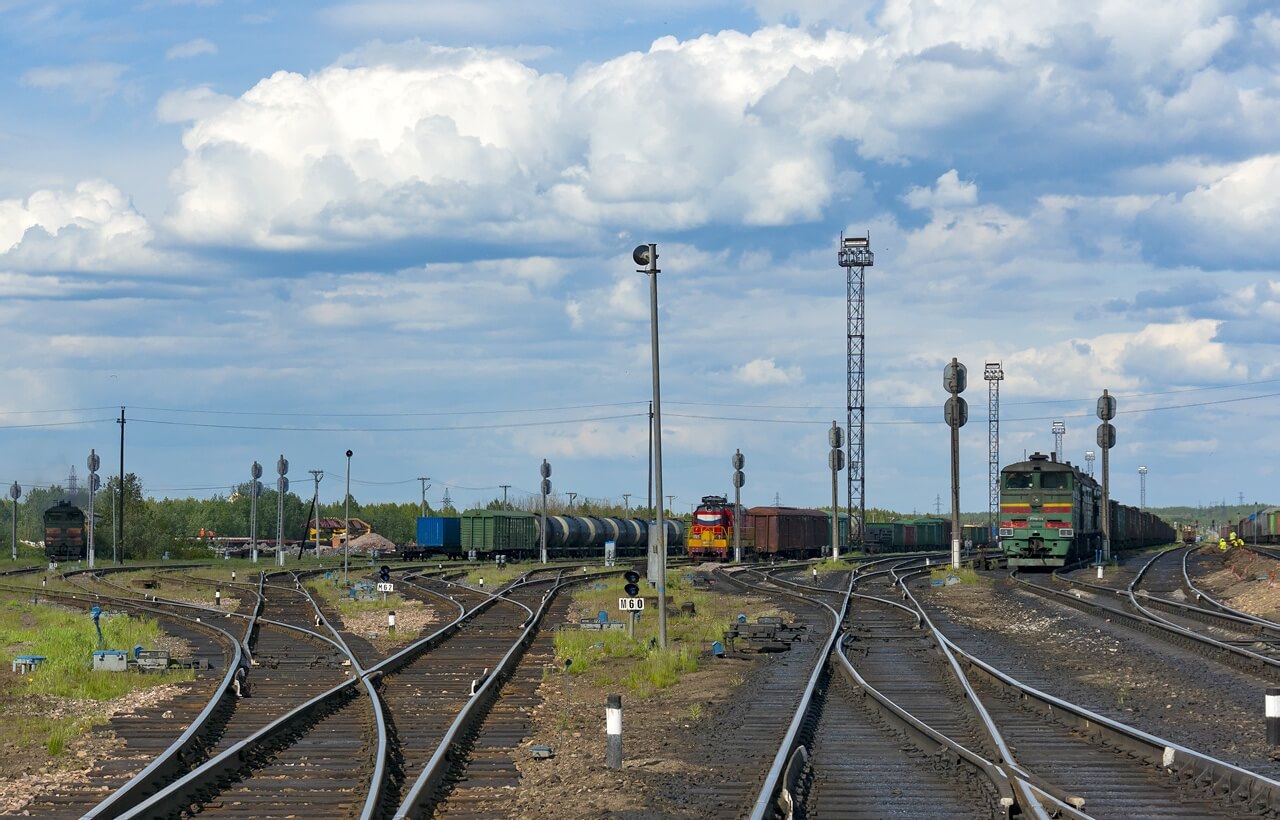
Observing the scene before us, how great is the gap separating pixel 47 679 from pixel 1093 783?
15897 mm

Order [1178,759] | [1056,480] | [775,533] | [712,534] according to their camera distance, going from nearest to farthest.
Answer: [1178,759]
[1056,480]
[712,534]
[775,533]

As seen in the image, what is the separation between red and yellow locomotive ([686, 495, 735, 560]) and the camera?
77938mm

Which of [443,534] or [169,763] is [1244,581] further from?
[443,534]

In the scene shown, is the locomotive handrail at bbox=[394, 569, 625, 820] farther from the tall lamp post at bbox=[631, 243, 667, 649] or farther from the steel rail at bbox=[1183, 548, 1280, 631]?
the steel rail at bbox=[1183, 548, 1280, 631]

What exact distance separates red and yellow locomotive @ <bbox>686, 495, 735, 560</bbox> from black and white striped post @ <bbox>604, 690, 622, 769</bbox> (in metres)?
64.0

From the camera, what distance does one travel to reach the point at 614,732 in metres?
13.8

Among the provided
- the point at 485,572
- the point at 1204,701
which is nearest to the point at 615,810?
the point at 1204,701

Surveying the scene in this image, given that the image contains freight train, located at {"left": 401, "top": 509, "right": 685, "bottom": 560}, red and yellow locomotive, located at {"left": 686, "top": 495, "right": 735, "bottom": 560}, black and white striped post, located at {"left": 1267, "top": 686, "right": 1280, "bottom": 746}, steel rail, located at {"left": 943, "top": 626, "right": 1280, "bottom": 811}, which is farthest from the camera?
freight train, located at {"left": 401, "top": 509, "right": 685, "bottom": 560}

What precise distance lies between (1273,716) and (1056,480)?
134ft

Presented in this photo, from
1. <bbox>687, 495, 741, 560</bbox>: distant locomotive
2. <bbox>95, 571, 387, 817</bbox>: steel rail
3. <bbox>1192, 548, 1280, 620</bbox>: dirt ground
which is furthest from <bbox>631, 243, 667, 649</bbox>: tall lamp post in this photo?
<bbox>687, 495, 741, 560</bbox>: distant locomotive

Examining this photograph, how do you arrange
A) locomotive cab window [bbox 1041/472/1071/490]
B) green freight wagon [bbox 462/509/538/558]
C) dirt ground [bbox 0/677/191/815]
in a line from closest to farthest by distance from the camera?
dirt ground [bbox 0/677/191/815] < locomotive cab window [bbox 1041/472/1071/490] < green freight wagon [bbox 462/509/538/558]

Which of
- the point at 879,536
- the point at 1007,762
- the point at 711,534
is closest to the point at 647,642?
the point at 1007,762

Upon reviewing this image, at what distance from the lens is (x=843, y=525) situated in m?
93.8

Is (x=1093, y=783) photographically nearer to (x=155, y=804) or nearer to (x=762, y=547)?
(x=155, y=804)
